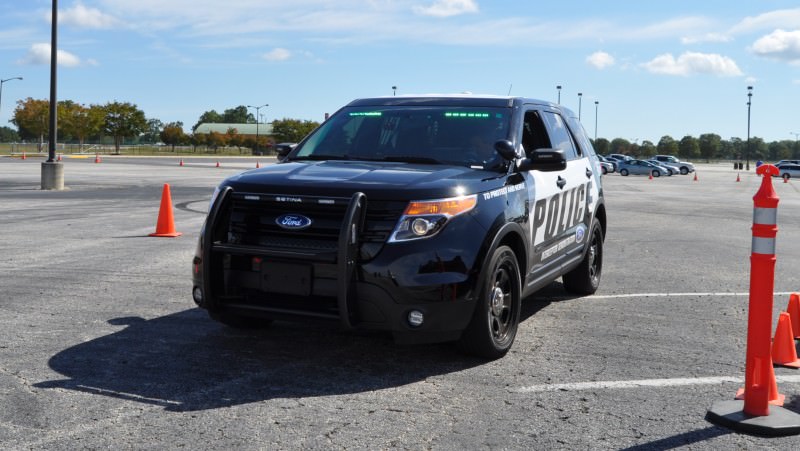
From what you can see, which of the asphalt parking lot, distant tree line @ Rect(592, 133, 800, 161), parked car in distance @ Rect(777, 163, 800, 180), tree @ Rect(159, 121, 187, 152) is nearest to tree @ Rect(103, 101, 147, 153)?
tree @ Rect(159, 121, 187, 152)

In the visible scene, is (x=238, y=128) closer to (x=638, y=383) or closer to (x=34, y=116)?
(x=34, y=116)

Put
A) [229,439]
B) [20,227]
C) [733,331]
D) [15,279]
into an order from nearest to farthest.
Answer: [229,439], [733,331], [15,279], [20,227]

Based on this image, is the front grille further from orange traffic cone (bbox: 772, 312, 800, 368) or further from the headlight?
orange traffic cone (bbox: 772, 312, 800, 368)

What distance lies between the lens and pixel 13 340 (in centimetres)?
583

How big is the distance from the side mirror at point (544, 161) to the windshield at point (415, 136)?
0.64ft

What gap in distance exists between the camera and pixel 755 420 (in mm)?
4223

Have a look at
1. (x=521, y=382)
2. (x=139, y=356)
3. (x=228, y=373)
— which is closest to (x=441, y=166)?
(x=521, y=382)

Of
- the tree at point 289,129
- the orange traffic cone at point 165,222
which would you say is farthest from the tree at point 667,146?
the orange traffic cone at point 165,222

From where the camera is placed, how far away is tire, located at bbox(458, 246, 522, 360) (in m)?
5.25

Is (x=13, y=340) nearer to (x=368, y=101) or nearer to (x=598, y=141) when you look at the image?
(x=368, y=101)

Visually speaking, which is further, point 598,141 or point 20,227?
point 598,141

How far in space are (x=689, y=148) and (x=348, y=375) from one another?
161m

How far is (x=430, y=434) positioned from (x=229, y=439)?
0.97 meters

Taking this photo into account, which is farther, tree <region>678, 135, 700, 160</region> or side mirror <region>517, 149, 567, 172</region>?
tree <region>678, 135, 700, 160</region>
